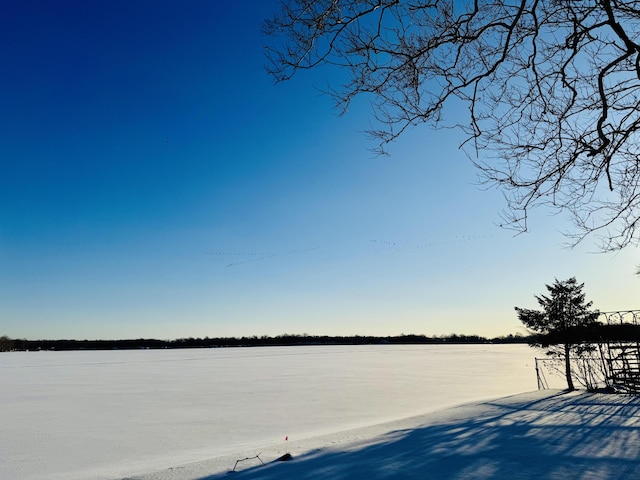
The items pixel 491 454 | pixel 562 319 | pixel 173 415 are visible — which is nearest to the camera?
pixel 491 454

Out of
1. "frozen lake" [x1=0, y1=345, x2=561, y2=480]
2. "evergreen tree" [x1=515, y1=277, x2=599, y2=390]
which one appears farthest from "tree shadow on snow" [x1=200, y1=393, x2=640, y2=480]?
"evergreen tree" [x1=515, y1=277, x2=599, y2=390]

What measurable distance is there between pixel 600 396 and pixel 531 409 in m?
4.27

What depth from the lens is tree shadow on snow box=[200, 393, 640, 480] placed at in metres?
5.43

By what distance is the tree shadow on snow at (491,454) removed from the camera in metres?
5.43

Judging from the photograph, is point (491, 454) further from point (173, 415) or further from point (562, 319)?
point (562, 319)

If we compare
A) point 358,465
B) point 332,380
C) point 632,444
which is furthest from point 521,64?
point 332,380

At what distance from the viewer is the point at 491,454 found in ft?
20.8

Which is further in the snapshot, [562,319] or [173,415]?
[562,319]

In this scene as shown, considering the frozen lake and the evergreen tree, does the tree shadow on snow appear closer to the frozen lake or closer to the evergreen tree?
the frozen lake

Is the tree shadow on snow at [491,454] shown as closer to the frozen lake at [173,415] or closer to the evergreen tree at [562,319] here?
the frozen lake at [173,415]

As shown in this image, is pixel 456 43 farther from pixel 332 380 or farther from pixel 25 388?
pixel 25 388

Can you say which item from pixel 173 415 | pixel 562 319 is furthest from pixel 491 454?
pixel 562 319

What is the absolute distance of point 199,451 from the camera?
812 cm

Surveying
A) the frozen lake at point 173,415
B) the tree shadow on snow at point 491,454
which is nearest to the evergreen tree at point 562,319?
the frozen lake at point 173,415
